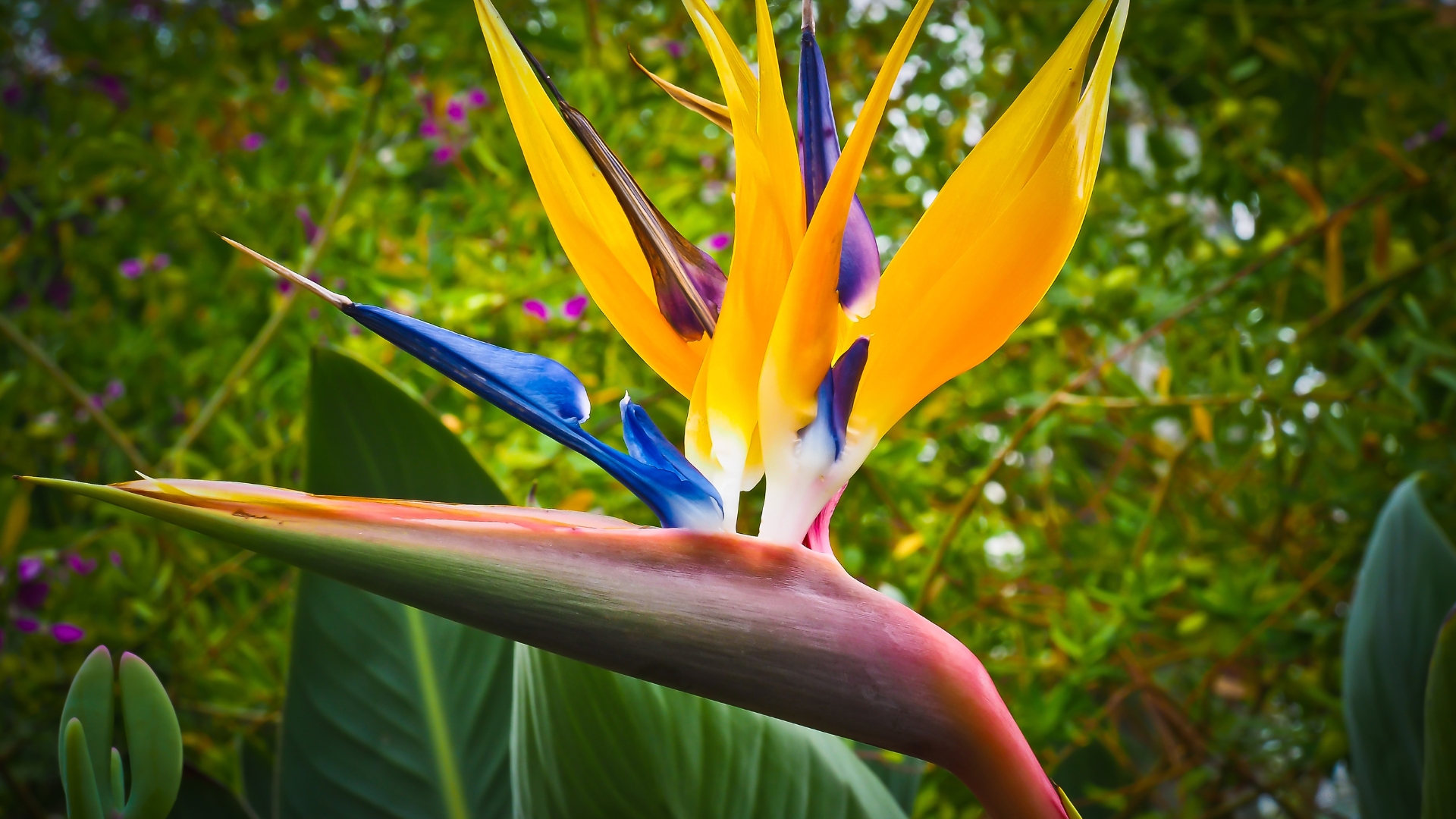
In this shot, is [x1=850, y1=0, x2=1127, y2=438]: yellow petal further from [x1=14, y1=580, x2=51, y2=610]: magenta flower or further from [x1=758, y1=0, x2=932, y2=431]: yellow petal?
[x1=14, y1=580, x2=51, y2=610]: magenta flower

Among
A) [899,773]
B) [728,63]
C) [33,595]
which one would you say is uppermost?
[728,63]

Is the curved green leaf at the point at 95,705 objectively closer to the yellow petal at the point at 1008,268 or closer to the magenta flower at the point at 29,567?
the yellow petal at the point at 1008,268

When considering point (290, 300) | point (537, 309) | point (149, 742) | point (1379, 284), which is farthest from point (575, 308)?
point (1379, 284)

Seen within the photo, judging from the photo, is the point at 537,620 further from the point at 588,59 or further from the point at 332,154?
the point at 332,154

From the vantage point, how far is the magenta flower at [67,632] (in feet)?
2.23

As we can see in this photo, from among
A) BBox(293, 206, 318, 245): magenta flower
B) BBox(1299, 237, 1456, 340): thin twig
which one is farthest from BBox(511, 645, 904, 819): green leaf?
BBox(293, 206, 318, 245): magenta flower

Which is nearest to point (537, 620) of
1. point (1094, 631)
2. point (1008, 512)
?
point (1094, 631)

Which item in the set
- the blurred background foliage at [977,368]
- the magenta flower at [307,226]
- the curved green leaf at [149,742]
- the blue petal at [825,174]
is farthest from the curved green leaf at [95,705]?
the magenta flower at [307,226]

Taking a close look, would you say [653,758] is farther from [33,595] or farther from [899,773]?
[33,595]

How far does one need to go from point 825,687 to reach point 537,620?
0.07 metres

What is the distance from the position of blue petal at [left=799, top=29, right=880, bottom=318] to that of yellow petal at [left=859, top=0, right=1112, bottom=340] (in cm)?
1

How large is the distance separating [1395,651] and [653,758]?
1.27 ft

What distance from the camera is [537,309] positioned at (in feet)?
2.12

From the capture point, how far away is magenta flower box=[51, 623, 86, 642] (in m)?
0.68
